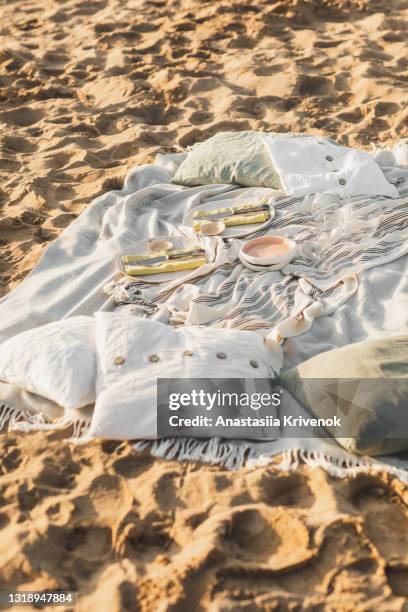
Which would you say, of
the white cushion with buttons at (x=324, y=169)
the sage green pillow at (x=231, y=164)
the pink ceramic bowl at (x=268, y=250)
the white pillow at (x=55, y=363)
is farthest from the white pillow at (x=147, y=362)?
the sage green pillow at (x=231, y=164)

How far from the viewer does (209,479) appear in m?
2.37

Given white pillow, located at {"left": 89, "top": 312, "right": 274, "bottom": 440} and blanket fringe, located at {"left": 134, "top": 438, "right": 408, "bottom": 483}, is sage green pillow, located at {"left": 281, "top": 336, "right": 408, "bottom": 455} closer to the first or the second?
blanket fringe, located at {"left": 134, "top": 438, "right": 408, "bottom": 483}

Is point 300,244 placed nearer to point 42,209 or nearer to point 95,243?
point 95,243

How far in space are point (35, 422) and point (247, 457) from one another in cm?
74

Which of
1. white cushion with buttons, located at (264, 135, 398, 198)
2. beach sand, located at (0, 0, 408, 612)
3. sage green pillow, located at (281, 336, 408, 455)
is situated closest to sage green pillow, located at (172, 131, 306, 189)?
white cushion with buttons, located at (264, 135, 398, 198)

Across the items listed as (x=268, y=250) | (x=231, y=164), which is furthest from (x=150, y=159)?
(x=268, y=250)

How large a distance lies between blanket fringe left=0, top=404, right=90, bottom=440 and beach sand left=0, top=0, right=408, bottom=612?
0.05m

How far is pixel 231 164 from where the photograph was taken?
13.1 ft

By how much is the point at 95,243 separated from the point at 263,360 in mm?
1338

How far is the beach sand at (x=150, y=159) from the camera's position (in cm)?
207

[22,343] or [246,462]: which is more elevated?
[22,343]

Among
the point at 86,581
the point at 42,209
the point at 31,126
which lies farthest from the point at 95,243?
the point at 86,581

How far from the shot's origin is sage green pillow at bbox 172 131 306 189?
3.92 metres

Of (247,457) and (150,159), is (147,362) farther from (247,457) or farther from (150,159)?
(150,159)
